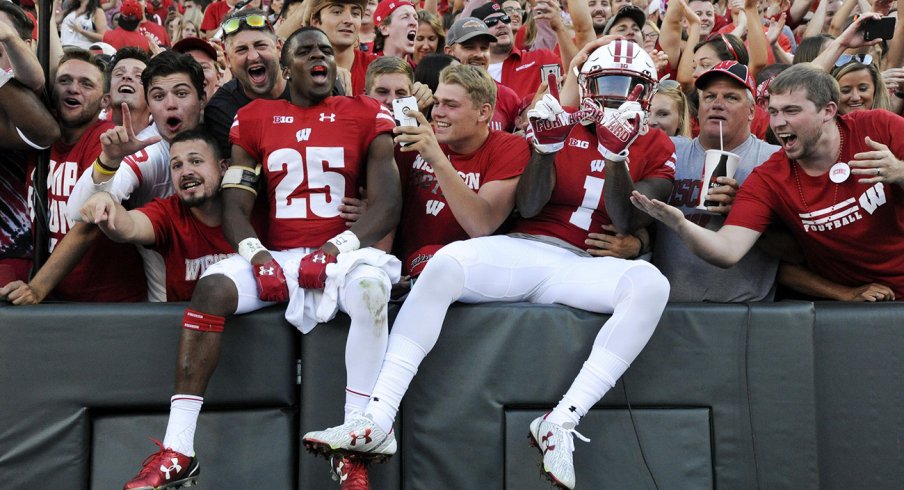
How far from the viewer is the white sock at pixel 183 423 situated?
357 cm

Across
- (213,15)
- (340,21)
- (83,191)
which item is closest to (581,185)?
(83,191)

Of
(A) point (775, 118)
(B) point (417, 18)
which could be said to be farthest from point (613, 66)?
(B) point (417, 18)

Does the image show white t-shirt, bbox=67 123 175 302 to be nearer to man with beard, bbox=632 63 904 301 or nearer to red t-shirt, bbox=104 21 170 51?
man with beard, bbox=632 63 904 301

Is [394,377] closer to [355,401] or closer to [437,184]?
[355,401]

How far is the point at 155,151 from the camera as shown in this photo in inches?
180

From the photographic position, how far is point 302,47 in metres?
4.34

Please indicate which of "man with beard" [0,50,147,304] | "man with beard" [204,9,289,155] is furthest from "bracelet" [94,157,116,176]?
"man with beard" [204,9,289,155]

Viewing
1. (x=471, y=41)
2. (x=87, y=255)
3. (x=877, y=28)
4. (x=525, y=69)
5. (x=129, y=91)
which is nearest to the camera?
(x=87, y=255)

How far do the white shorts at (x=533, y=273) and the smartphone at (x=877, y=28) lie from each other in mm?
2733

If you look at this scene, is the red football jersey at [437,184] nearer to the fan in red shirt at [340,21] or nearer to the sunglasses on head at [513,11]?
the fan in red shirt at [340,21]

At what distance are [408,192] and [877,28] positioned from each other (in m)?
3.14

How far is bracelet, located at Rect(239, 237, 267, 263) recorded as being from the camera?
3879 millimetres

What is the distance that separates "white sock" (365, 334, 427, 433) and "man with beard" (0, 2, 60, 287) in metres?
2.11

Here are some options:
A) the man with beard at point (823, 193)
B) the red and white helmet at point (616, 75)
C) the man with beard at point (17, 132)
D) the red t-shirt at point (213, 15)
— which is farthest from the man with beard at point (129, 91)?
the red t-shirt at point (213, 15)
